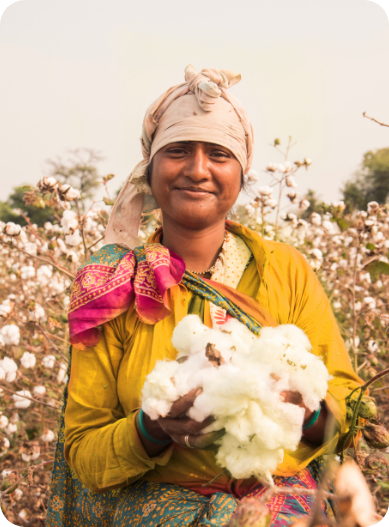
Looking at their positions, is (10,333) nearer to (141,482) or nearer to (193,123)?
(141,482)

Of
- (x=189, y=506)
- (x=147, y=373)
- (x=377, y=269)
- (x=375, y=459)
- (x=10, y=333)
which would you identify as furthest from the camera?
(x=377, y=269)

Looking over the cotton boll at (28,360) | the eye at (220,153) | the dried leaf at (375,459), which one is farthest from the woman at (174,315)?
the cotton boll at (28,360)

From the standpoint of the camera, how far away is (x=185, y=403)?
2.68 feet

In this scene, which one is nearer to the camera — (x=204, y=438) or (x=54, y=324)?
(x=204, y=438)

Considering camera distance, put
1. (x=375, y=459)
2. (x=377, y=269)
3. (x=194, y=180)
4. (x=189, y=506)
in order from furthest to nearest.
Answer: (x=377, y=269)
(x=194, y=180)
(x=189, y=506)
(x=375, y=459)

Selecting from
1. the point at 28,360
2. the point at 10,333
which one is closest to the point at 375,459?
the point at 10,333

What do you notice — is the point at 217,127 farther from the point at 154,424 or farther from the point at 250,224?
the point at 250,224

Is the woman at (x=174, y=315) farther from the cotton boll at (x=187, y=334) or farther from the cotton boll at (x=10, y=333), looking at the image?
the cotton boll at (x=10, y=333)

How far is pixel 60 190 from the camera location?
2.13m

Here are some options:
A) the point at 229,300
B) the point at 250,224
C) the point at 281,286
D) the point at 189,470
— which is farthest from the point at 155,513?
the point at 250,224

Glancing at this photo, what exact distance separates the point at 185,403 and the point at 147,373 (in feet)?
1.47

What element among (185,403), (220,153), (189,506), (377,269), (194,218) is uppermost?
(220,153)

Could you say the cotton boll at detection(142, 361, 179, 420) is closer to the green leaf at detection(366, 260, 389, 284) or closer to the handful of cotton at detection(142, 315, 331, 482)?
the handful of cotton at detection(142, 315, 331, 482)

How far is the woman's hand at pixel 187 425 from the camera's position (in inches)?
32.0
